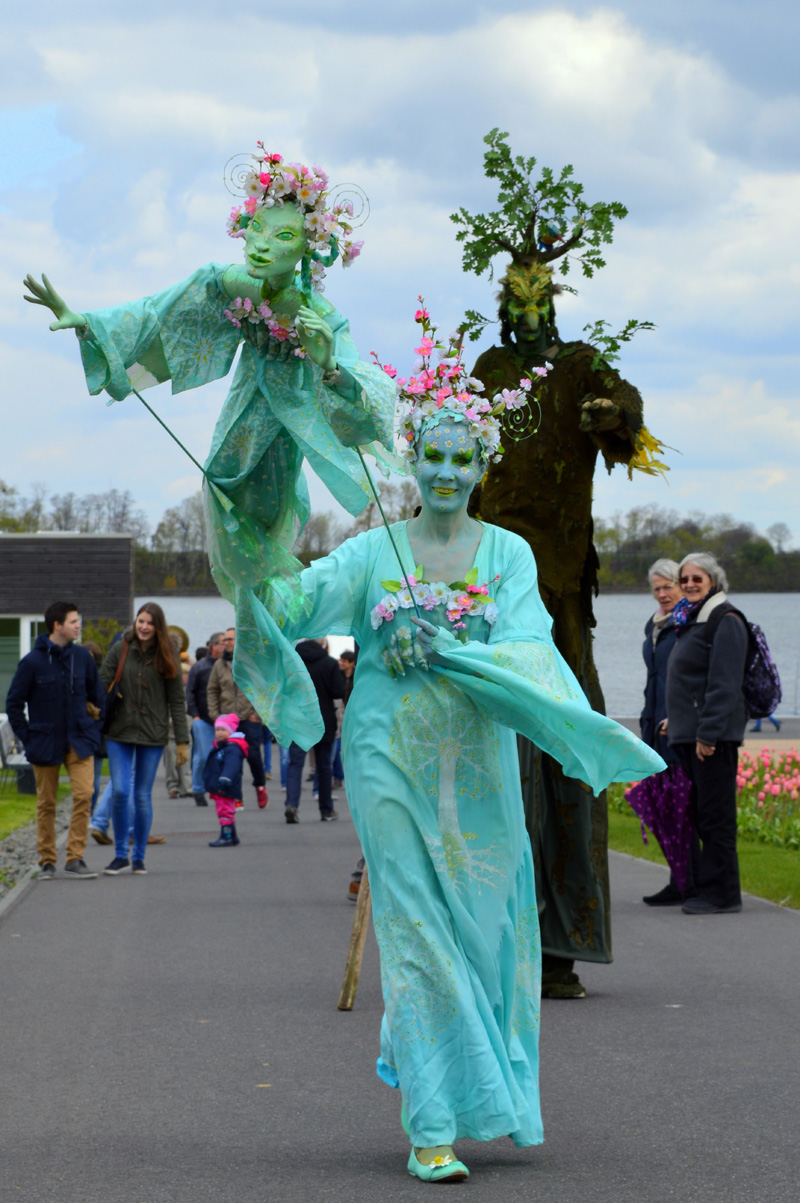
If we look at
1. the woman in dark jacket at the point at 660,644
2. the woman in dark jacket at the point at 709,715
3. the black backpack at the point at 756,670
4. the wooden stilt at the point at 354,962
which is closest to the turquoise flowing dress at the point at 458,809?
the wooden stilt at the point at 354,962

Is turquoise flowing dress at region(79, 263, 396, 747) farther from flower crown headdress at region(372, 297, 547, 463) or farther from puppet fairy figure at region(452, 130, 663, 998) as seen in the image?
puppet fairy figure at region(452, 130, 663, 998)

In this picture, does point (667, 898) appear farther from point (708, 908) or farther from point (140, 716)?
point (140, 716)

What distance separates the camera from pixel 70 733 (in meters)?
12.1

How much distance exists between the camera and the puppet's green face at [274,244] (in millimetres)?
4570

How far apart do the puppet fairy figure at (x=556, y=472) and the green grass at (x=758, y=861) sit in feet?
11.5

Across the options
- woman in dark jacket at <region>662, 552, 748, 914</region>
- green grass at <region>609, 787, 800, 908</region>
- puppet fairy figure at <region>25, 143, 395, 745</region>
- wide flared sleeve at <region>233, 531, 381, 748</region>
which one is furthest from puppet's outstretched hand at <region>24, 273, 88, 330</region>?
green grass at <region>609, 787, 800, 908</region>

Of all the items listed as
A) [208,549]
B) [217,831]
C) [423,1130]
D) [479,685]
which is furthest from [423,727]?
[217,831]

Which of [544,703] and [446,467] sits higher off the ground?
[446,467]

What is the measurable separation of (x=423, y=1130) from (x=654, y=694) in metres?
6.98

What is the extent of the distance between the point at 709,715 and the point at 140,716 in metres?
4.54

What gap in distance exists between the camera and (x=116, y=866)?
40.7ft

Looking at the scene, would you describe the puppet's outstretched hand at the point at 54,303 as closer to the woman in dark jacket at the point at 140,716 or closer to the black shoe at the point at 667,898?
the black shoe at the point at 667,898

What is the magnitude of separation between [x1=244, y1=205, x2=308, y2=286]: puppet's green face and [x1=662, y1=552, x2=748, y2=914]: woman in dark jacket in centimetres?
618

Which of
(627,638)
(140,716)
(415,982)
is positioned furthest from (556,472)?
(627,638)
